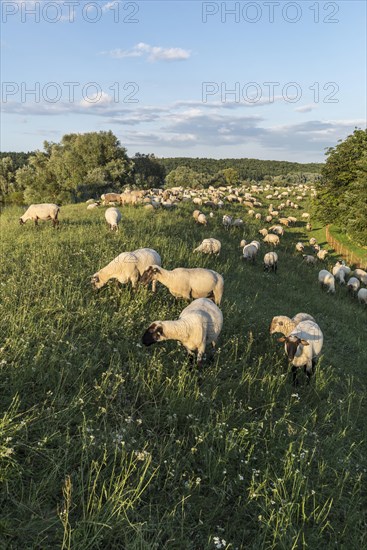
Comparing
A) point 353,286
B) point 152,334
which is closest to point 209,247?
point 353,286

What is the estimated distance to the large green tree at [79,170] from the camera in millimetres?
53463

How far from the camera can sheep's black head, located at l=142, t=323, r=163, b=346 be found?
20.2ft

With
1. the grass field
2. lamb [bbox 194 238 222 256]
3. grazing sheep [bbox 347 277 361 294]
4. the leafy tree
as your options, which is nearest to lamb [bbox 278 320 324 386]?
the grass field

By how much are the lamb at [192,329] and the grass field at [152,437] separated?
13.4 inches

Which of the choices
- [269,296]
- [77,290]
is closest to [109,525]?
[77,290]

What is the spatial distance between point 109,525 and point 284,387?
432cm

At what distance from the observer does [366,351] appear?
442 inches

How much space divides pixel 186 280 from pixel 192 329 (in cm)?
268

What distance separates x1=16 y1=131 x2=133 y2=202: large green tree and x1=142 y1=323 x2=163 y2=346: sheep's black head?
49.4 metres

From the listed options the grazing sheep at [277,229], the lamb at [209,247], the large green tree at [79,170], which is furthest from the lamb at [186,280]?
the large green tree at [79,170]

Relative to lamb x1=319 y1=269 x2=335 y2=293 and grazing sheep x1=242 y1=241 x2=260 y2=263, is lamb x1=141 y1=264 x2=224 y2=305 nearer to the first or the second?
grazing sheep x1=242 y1=241 x2=260 y2=263

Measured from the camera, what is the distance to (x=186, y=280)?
8.95 meters

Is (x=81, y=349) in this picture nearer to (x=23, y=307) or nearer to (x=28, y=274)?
(x=23, y=307)

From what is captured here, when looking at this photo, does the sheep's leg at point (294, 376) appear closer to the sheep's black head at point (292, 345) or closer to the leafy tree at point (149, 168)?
the sheep's black head at point (292, 345)
